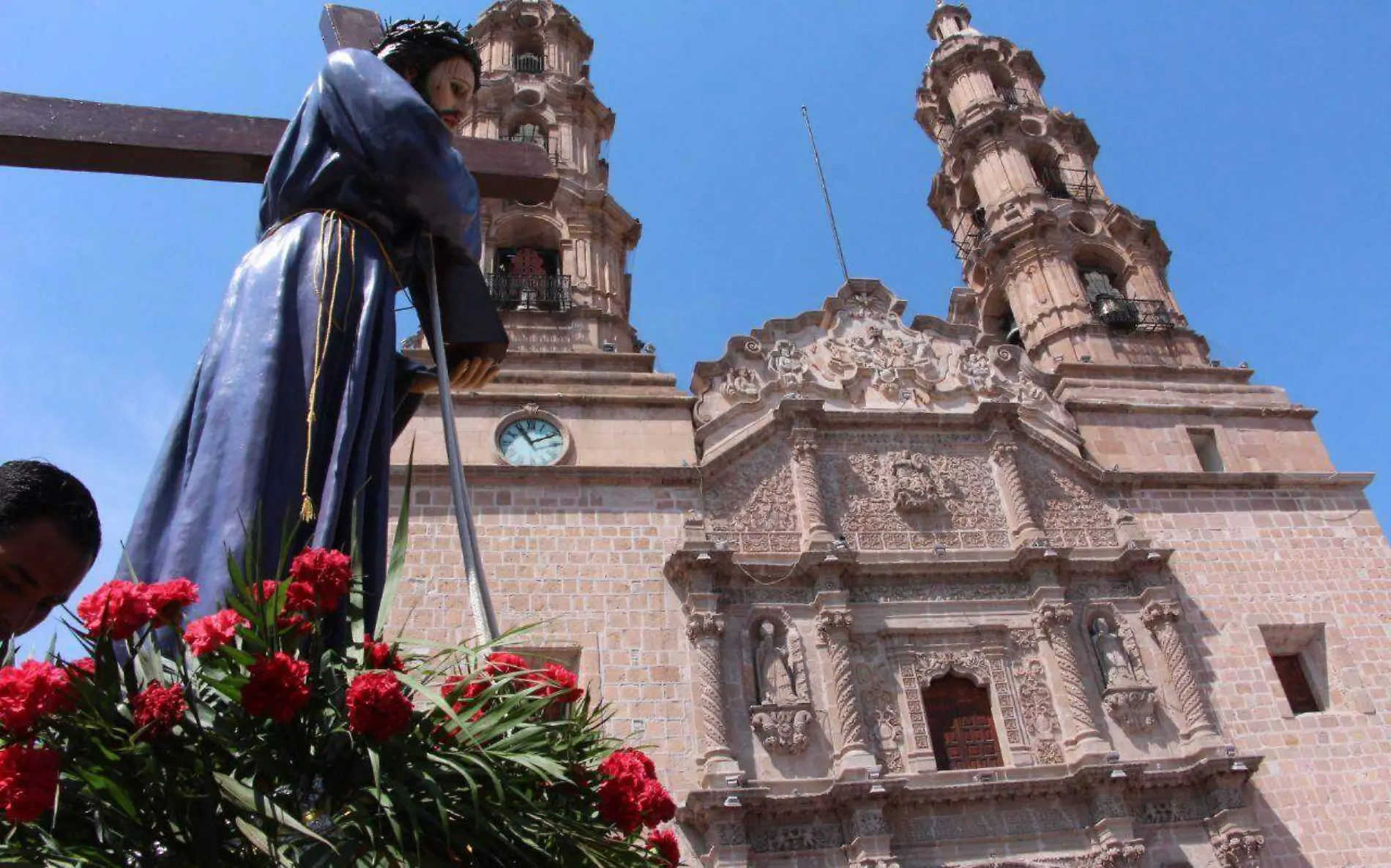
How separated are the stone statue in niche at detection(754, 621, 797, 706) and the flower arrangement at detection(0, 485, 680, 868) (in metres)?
10.1

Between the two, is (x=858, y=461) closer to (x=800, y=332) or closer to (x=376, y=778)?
(x=800, y=332)

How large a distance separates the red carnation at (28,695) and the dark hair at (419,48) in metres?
2.27

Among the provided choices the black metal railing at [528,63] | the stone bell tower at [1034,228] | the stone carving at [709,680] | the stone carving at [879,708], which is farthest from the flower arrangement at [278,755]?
the black metal railing at [528,63]

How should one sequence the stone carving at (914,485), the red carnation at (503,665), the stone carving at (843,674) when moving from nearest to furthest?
the red carnation at (503,665)
the stone carving at (843,674)
the stone carving at (914,485)

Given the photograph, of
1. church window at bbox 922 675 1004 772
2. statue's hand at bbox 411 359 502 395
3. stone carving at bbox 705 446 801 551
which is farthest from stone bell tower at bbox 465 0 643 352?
statue's hand at bbox 411 359 502 395

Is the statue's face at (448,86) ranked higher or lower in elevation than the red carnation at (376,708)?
higher

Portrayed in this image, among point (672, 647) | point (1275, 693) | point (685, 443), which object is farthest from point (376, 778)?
point (1275, 693)

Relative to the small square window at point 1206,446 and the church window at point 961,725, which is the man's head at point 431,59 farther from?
the small square window at point 1206,446

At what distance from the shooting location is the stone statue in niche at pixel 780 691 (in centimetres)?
1158

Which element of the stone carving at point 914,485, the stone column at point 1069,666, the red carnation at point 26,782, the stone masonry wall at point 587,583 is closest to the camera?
the red carnation at point 26,782

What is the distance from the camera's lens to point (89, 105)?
10.9ft

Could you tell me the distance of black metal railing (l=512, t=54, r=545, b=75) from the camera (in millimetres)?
20047

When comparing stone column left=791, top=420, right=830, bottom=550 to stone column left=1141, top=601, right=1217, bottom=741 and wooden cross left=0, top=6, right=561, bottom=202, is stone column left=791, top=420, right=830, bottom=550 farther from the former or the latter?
wooden cross left=0, top=6, right=561, bottom=202

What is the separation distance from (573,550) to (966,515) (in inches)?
204
